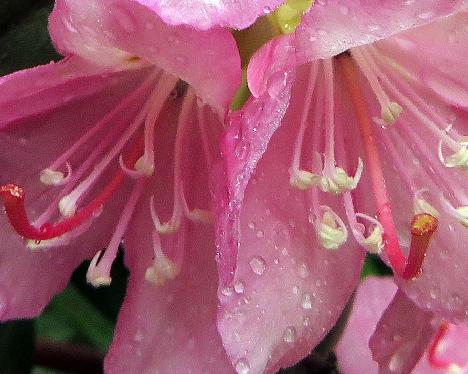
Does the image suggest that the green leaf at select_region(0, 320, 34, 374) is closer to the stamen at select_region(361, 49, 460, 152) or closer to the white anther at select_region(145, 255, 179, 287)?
the white anther at select_region(145, 255, 179, 287)

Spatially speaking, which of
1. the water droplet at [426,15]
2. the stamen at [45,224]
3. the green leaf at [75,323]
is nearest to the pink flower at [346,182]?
the water droplet at [426,15]

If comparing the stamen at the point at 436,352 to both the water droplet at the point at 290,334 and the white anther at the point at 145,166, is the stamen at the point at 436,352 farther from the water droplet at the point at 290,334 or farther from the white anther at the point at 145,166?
the white anther at the point at 145,166

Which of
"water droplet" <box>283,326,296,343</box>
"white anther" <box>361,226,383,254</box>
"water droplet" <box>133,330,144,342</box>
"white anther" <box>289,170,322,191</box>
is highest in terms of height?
"white anther" <box>289,170,322,191</box>

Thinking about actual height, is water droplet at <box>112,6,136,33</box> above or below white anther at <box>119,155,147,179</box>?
above

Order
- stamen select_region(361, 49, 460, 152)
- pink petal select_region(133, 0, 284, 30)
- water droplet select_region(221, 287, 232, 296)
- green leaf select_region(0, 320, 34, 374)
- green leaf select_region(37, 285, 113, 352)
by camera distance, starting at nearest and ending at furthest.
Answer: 1. pink petal select_region(133, 0, 284, 30)
2. water droplet select_region(221, 287, 232, 296)
3. stamen select_region(361, 49, 460, 152)
4. green leaf select_region(0, 320, 34, 374)
5. green leaf select_region(37, 285, 113, 352)

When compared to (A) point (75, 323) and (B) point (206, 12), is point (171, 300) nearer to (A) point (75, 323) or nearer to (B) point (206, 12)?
(B) point (206, 12)

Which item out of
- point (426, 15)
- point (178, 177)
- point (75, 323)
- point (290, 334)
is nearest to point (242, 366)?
point (290, 334)

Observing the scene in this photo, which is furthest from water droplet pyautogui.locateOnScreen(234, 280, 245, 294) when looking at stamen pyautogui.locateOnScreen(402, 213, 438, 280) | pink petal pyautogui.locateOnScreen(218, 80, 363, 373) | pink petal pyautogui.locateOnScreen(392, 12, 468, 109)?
pink petal pyautogui.locateOnScreen(392, 12, 468, 109)
